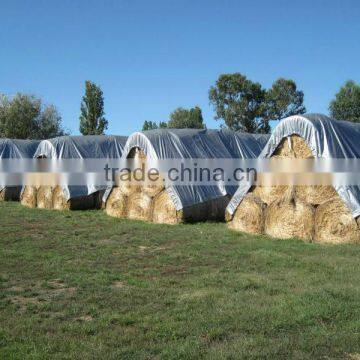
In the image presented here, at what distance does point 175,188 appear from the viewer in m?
14.2

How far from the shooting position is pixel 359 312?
5484 mm

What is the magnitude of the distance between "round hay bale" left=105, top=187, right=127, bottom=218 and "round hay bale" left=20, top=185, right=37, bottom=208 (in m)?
5.50

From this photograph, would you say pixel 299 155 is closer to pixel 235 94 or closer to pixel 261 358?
pixel 261 358

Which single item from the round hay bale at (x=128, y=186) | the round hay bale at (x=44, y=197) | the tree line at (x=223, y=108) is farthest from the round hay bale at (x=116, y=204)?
the tree line at (x=223, y=108)

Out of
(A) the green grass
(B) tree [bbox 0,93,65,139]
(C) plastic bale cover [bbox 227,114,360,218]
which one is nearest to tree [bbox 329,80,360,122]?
(B) tree [bbox 0,93,65,139]

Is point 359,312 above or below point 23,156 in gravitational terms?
below

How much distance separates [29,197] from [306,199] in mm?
13718

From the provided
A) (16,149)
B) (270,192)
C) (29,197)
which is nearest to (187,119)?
(16,149)

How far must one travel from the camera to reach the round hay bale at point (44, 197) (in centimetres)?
1966

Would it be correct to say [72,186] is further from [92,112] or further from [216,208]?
[92,112]

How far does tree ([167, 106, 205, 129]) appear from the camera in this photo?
58219 mm

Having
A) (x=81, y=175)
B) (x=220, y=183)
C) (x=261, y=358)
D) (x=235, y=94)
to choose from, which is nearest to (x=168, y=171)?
(x=220, y=183)

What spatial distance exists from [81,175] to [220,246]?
10.3 meters

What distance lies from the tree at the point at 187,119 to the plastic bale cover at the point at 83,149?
1473 inches
